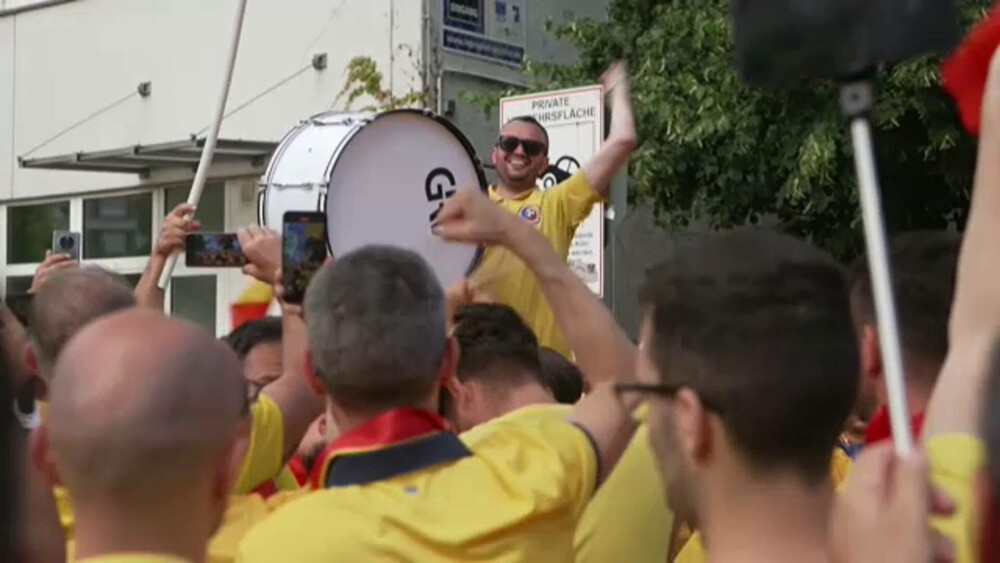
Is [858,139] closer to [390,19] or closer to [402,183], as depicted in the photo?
[402,183]

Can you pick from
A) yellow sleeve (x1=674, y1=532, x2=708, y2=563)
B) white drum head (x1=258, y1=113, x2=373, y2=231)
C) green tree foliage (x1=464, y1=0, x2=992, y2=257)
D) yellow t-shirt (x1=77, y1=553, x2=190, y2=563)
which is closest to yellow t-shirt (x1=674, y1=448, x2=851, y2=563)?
yellow sleeve (x1=674, y1=532, x2=708, y2=563)

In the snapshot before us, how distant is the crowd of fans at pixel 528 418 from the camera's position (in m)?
2.03

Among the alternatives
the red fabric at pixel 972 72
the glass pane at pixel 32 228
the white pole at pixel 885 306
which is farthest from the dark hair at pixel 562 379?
the glass pane at pixel 32 228

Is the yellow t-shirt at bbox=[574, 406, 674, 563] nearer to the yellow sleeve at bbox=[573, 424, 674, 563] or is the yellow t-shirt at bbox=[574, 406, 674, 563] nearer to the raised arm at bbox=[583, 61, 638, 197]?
the yellow sleeve at bbox=[573, 424, 674, 563]

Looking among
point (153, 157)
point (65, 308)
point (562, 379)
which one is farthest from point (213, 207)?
point (65, 308)

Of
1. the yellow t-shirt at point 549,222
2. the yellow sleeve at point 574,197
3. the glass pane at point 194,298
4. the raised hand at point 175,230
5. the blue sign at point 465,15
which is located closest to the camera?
the raised hand at point 175,230

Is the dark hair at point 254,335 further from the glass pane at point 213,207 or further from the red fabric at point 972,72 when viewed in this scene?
the glass pane at point 213,207

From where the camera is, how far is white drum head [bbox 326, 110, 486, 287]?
5406 millimetres

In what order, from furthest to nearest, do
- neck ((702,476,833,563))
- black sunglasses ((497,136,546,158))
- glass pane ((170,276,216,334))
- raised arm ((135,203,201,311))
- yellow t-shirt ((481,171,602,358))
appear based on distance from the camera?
glass pane ((170,276,216,334))
black sunglasses ((497,136,546,158))
yellow t-shirt ((481,171,602,358))
raised arm ((135,203,201,311))
neck ((702,476,833,563))

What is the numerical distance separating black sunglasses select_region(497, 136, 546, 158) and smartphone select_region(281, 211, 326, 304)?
2529 millimetres

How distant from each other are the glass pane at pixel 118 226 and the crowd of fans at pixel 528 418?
11.6m

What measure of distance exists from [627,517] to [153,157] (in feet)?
38.2

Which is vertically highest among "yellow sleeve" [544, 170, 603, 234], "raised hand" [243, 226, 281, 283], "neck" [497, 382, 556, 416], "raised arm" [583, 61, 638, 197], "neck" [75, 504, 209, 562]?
"raised arm" [583, 61, 638, 197]

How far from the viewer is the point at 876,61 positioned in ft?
6.84
